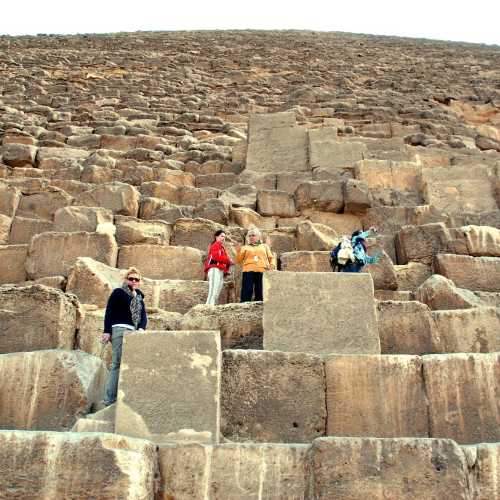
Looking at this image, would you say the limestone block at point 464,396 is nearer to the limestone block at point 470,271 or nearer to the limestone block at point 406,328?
the limestone block at point 406,328

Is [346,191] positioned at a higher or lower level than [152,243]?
A: higher

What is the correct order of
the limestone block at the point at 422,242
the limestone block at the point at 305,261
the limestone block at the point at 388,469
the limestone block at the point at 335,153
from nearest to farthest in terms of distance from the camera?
the limestone block at the point at 388,469 < the limestone block at the point at 305,261 < the limestone block at the point at 422,242 < the limestone block at the point at 335,153

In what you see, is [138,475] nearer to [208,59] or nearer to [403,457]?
[403,457]

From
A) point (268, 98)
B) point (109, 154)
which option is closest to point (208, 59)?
point (268, 98)

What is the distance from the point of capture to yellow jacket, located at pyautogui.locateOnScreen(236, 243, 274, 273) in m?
5.70

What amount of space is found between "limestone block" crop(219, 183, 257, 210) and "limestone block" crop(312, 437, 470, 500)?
176 inches

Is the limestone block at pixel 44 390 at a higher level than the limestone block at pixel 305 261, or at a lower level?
lower

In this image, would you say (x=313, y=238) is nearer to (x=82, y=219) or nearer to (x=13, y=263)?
(x=82, y=219)

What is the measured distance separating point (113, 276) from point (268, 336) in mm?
1768

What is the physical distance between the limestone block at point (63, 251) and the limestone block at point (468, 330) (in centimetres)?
284

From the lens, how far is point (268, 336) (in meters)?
4.69

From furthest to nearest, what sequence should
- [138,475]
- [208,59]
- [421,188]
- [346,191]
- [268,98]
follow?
1. [208,59]
2. [268,98]
3. [421,188]
4. [346,191]
5. [138,475]

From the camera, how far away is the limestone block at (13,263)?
250 inches

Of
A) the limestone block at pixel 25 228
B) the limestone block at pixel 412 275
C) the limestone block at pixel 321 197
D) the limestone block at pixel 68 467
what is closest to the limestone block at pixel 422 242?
the limestone block at pixel 412 275
